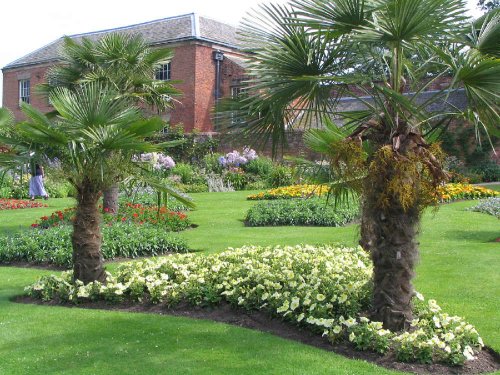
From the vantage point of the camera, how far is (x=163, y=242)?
1221 centimetres

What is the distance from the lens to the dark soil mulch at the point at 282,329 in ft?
19.3

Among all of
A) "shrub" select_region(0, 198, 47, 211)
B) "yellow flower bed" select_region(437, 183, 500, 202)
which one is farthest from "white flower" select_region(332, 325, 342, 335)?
"shrub" select_region(0, 198, 47, 211)

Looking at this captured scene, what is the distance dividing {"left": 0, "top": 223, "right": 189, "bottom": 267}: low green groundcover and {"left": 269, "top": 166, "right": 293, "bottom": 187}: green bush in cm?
1306

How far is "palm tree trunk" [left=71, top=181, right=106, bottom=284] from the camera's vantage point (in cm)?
837

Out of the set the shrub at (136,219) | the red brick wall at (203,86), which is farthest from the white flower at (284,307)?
the red brick wall at (203,86)

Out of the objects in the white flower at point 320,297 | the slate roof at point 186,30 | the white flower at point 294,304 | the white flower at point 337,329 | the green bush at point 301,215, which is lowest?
the white flower at point 337,329

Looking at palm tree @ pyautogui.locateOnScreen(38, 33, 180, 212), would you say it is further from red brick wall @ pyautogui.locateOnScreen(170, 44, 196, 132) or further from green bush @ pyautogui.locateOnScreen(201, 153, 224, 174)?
red brick wall @ pyautogui.locateOnScreen(170, 44, 196, 132)

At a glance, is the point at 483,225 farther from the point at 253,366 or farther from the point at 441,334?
the point at 253,366

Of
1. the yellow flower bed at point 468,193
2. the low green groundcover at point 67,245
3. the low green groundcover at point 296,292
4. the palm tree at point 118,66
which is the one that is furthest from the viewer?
the yellow flower bed at point 468,193

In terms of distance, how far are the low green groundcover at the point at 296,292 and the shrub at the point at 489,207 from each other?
25.1 ft

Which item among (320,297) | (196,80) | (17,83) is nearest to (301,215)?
(320,297)

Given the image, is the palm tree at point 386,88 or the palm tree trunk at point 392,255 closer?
the palm tree at point 386,88

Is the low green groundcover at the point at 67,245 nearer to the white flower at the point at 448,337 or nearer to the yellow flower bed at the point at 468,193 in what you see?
the white flower at the point at 448,337

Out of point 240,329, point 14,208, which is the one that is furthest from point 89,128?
point 14,208
